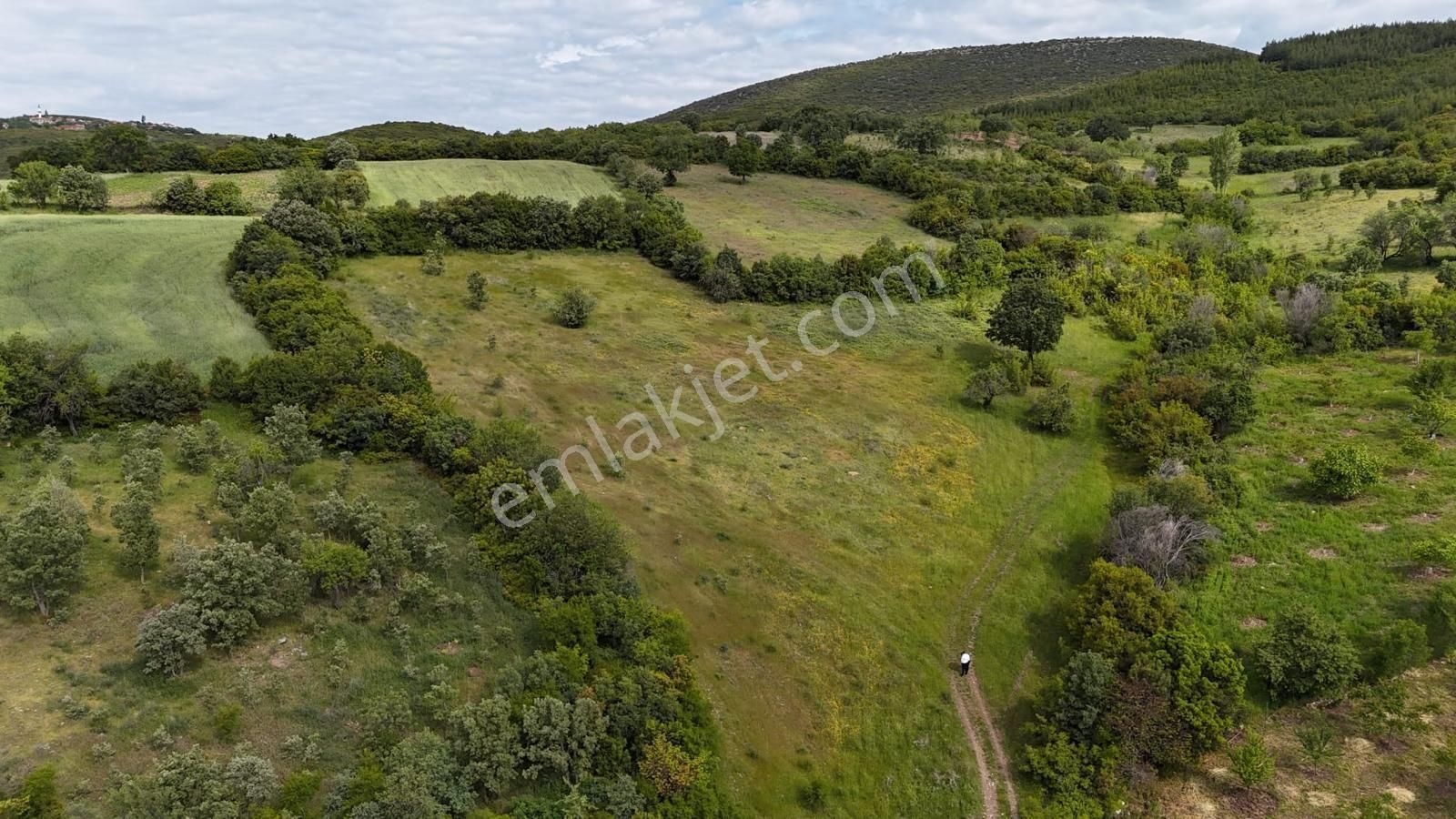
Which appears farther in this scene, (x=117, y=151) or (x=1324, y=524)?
(x=117, y=151)

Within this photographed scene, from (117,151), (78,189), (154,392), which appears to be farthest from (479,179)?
(154,392)

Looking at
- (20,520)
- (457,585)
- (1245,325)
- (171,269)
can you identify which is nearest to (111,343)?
(171,269)

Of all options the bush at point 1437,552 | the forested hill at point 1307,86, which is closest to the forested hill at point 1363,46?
the forested hill at point 1307,86

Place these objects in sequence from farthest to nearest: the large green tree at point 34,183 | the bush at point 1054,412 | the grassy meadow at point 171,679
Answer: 1. the large green tree at point 34,183
2. the bush at point 1054,412
3. the grassy meadow at point 171,679

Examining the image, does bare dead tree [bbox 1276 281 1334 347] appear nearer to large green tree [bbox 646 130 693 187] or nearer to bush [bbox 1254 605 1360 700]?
bush [bbox 1254 605 1360 700]

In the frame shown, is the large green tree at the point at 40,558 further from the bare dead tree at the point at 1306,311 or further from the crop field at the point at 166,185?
the bare dead tree at the point at 1306,311

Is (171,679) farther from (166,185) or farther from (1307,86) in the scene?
(1307,86)

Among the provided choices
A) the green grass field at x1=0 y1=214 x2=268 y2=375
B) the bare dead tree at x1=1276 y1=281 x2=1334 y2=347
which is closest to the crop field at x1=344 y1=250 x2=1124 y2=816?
the green grass field at x1=0 y1=214 x2=268 y2=375
